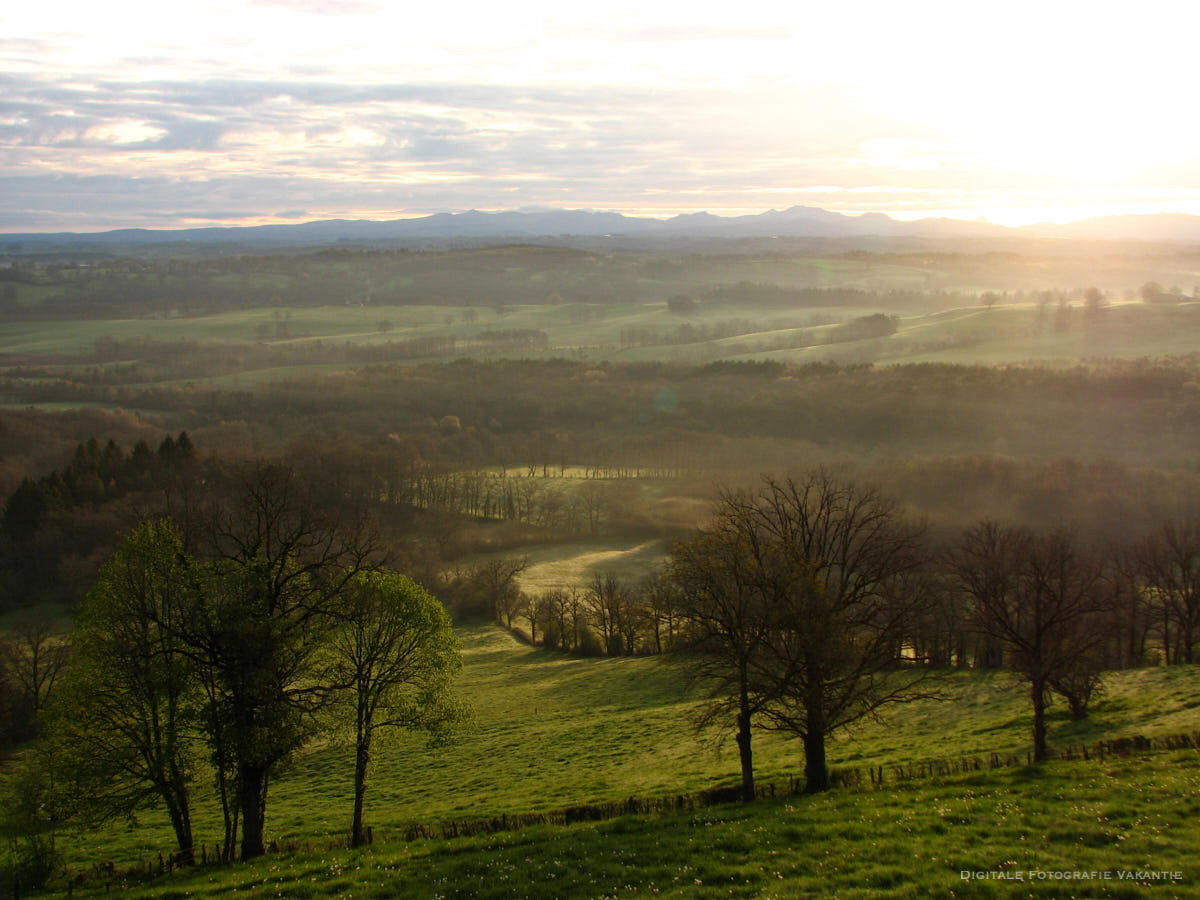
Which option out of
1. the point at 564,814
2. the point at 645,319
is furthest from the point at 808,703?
the point at 645,319

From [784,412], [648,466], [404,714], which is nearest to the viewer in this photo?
[404,714]

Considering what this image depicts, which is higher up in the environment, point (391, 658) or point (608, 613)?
point (391, 658)

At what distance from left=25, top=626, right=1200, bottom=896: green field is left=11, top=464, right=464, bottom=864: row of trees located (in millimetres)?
2567

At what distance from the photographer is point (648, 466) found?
3863 inches

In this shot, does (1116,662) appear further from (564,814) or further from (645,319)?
(645,319)

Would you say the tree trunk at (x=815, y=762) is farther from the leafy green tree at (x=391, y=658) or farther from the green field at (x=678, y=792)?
the leafy green tree at (x=391, y=658)

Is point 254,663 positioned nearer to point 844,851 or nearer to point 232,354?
point 844,851

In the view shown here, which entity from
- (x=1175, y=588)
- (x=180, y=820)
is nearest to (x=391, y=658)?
(x=180, y=820)

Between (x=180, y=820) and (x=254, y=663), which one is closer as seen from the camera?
(x=254, y=663)

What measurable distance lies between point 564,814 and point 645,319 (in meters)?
178

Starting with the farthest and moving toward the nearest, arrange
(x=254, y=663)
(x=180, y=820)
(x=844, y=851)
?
1. (x=180, y=820)
2. (x=254, y=663)
3. (x=844, y=851)

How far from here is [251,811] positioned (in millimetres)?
18156

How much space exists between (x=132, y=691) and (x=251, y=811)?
407 centimetres

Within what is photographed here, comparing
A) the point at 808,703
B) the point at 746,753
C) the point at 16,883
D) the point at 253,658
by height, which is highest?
the point at 253,658
